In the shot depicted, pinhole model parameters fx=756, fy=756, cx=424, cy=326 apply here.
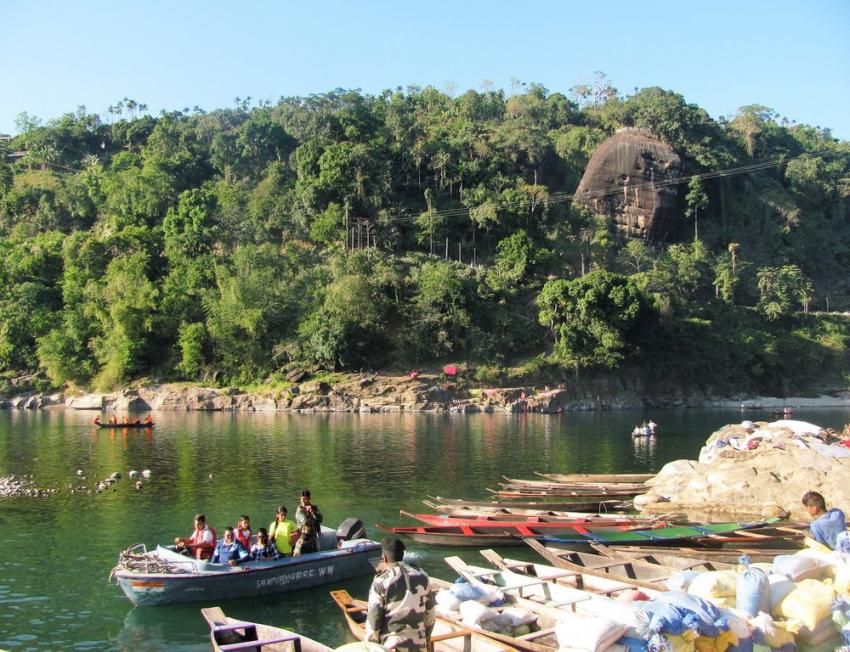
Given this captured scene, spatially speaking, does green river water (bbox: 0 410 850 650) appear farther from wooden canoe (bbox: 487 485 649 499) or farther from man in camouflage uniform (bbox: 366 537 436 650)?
man in camouflage uniform (bbox: 366 537 436 650)

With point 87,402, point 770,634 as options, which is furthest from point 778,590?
point 87,402

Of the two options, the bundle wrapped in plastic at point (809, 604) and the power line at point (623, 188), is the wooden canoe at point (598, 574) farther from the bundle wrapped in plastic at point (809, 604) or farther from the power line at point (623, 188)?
the power line at point (623, 188)


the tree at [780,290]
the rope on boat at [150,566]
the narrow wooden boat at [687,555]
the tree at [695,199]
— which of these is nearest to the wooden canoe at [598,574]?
the narrow wooden boat at [687,555]

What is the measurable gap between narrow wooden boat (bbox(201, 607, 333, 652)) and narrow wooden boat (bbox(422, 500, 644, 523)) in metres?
11.3

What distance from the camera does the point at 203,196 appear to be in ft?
276

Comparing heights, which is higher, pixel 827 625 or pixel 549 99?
pixel 549 99

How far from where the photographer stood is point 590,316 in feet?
233

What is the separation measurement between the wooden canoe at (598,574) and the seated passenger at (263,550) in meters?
4.87

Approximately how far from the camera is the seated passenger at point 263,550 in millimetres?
17234

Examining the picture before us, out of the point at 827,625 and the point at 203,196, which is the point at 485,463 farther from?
the point at 203,196

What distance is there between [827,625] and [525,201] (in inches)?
3014

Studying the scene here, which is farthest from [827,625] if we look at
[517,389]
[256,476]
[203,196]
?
[203,196]

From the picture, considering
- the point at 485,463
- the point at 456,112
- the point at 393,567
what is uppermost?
the point at 456,112

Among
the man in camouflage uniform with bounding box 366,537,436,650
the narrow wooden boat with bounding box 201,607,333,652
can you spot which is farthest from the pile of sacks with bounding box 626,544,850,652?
the narrow wooden boat with bounding box 201,607,333,652
